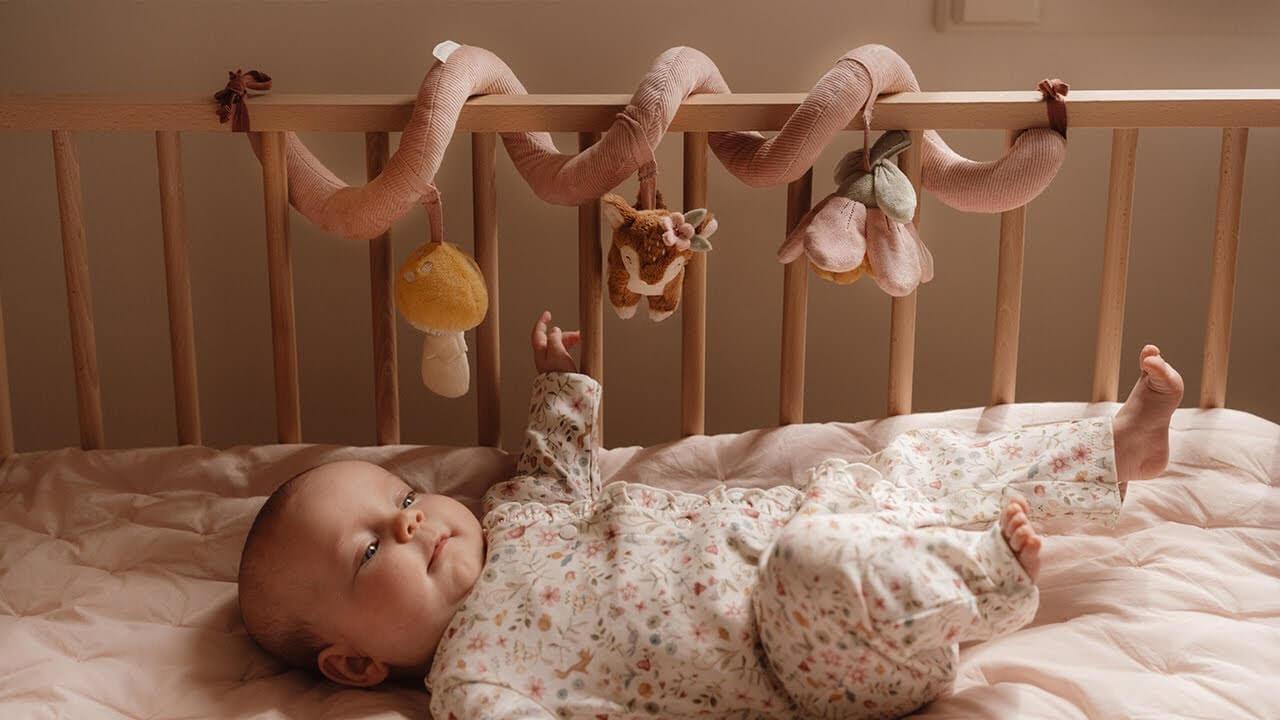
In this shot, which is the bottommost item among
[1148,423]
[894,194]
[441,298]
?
[1148,423]

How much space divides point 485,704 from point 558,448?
0.35 meters

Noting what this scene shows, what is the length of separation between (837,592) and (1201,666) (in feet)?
1.15

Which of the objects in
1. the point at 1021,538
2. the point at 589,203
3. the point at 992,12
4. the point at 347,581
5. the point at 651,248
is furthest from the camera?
the point at 992,12

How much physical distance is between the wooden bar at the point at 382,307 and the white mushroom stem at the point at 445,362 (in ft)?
0.24

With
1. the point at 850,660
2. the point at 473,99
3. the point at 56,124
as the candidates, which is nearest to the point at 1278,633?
the point at 850,660

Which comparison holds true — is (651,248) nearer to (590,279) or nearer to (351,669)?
(590,279)

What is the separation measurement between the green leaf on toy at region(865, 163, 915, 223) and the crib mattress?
26 centimetres

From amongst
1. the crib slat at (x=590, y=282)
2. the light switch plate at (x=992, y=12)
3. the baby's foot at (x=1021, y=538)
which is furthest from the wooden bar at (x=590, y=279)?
the light switch plate at (x=992, y=12)

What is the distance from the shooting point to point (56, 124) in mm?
1263

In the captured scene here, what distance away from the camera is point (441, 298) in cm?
122

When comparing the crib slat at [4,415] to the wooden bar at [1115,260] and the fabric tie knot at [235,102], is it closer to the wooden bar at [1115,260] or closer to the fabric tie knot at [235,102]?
the fabric tie knot at [235,102]

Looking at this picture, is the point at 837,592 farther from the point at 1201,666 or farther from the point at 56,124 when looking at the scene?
the point at 56,124

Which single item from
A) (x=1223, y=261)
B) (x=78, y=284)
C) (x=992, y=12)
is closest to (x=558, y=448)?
(x=78, y=284)

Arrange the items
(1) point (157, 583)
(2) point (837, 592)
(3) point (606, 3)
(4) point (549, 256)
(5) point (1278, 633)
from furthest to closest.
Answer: (4) point (549, 256)
(3) point (606, 3)
(1) point (157, 583)
(5) point (1278, 633)
(2) point (837, 592)
